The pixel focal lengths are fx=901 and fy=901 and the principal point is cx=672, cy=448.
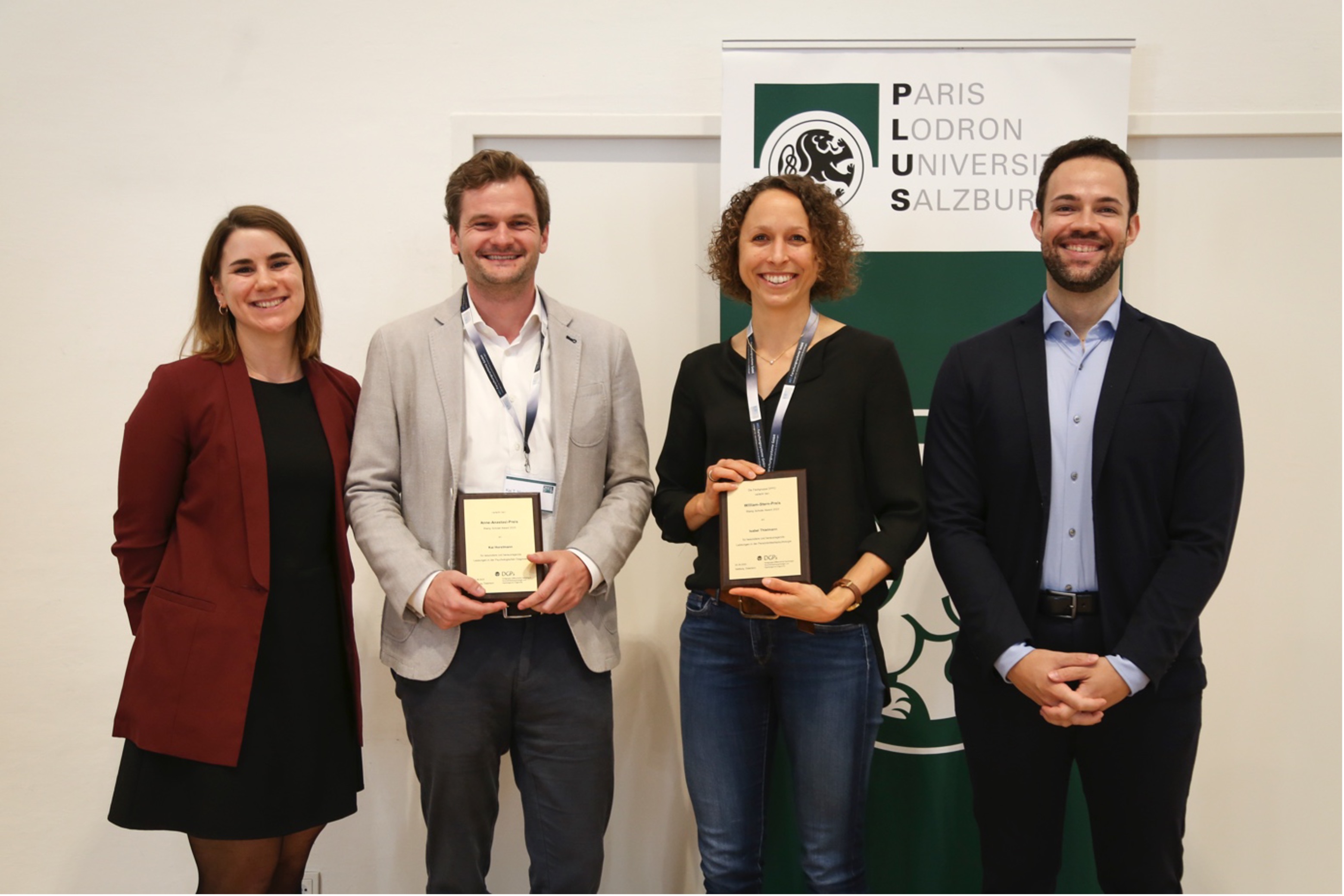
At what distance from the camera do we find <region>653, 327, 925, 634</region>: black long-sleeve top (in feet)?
6.58

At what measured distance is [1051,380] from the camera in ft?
6.71

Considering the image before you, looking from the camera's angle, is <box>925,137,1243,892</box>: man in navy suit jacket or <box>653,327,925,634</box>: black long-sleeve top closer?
<box>925,137,1243,892</box>: man in navy suit jacket

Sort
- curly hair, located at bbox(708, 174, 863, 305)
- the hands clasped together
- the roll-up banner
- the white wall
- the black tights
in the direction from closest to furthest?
1. the hands clasped together
2. the black tights
3. curly hair, located at bbox(708, 174, 863, 305)
4. the roll-up banner
5. the white wall

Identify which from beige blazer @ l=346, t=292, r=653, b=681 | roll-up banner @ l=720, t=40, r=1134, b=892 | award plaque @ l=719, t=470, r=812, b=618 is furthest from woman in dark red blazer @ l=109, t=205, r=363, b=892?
roll-up banner @ l=720, t=40, r=1134, b=892

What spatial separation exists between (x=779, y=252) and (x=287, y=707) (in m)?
1.56

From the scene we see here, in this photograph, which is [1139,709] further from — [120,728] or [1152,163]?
[120,728]

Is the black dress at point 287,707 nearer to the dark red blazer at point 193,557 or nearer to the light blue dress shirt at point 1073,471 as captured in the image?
the dark red blazer at point 193,557

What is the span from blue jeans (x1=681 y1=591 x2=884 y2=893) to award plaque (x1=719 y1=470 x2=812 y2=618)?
17cm

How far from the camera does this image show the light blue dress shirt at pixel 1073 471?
77.4 inches

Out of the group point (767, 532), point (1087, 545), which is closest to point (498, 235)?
point (767, 532)

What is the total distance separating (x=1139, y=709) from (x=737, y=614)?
2.87ft

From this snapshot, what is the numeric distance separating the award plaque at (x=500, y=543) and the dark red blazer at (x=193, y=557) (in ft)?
1.52

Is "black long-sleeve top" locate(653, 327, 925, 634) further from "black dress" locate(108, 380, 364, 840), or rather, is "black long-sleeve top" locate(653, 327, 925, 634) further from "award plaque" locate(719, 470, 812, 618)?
"black dress" locate(108, 380, 364, 840)

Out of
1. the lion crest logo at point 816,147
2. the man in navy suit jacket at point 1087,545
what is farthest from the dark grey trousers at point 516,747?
the lion crest logo at point 816,147
